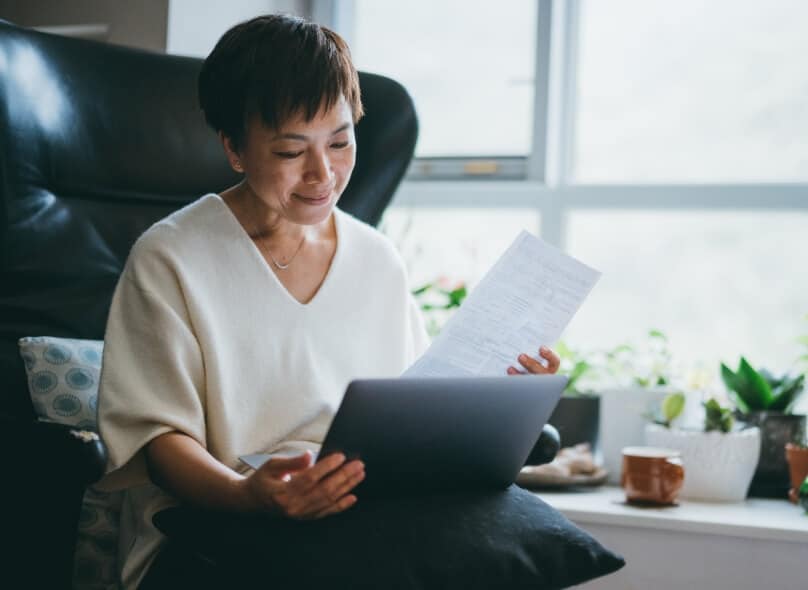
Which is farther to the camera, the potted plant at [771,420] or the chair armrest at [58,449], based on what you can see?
the potted plant at [771,420]

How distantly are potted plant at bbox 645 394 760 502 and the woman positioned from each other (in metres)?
0.92

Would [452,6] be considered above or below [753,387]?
above

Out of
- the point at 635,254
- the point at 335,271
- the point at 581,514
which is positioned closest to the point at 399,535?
the point at 335,271

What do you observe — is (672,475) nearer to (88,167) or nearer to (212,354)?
(212,354)

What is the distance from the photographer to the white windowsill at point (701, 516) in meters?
1.88

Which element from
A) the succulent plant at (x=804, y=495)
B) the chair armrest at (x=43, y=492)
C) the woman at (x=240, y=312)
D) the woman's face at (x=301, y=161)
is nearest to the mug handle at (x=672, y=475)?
the succulent plant at (x=804, y=495)

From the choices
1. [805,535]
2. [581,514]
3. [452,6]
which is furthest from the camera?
[452,6]

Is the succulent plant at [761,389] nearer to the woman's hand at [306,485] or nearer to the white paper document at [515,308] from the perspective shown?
the white paper document at [515,308]

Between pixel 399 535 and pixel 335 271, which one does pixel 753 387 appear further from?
pixel 399 535

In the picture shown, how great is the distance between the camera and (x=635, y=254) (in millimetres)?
2553

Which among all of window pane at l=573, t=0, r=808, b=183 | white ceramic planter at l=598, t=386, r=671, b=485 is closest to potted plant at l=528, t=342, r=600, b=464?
white ceramic planter at l=598, t=386, r=671, b=485

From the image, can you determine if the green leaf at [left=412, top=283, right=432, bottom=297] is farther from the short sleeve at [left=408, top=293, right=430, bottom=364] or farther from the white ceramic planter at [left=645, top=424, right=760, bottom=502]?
the short sleeve at [left=408, top=293, right=430, bottom=364]

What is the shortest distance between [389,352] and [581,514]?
71 cm

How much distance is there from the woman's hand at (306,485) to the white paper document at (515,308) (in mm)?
283
